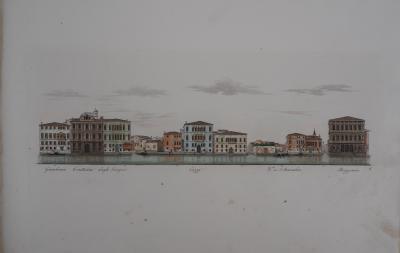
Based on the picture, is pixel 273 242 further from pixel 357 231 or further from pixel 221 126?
pixel 221 126

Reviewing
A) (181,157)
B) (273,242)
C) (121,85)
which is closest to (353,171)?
(273,242)

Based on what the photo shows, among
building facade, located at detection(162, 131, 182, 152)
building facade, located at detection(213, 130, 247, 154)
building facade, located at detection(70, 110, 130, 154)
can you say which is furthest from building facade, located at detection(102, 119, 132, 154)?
building facade, located at detection(213, 130, 247, 154)

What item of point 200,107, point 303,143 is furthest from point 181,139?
point 303,143

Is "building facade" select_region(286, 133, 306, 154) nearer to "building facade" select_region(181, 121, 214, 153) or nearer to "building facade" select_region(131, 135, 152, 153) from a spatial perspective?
"building facade" select_region(181, 121, 214, 153)

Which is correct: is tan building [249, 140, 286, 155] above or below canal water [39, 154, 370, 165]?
above

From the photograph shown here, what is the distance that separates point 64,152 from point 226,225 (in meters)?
0.75

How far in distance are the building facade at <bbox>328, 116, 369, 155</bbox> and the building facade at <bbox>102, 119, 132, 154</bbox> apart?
85 centimetres

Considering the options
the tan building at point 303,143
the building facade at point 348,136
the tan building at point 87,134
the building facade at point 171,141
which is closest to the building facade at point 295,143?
the tan building at point 303,143

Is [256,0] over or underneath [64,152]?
over

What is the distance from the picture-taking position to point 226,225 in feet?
5.81

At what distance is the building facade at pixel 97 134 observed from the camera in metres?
1.76

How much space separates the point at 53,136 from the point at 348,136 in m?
1.23

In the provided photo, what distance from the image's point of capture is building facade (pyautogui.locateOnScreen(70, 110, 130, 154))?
5.79ft

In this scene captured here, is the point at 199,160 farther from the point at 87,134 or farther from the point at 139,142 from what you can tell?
the point at 87,134
